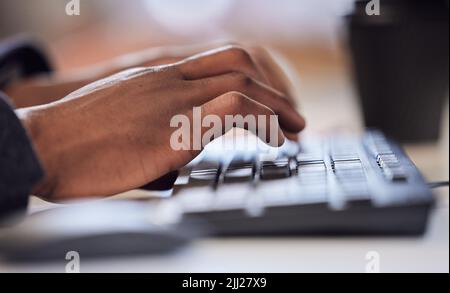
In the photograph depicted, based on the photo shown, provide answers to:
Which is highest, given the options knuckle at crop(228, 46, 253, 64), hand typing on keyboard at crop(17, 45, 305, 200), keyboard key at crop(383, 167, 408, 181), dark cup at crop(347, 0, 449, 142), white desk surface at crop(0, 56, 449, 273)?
dark cup at crop(347, 0, 449, 142)

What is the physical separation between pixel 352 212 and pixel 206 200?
106 mm

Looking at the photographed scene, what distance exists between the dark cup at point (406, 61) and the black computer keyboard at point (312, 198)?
11.2 inches

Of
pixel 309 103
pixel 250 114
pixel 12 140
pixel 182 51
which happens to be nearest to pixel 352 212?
pixel 250 114

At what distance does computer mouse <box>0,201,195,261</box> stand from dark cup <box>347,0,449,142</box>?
42 cm

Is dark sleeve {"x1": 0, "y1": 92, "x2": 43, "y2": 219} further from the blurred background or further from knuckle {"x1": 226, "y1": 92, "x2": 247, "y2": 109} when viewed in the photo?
the blurred background

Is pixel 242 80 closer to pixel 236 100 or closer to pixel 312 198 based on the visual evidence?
pixel 236 100

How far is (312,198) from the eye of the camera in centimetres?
39

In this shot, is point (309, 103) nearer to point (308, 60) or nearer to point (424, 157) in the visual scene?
point (424, 157)

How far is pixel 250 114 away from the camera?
0.48 m

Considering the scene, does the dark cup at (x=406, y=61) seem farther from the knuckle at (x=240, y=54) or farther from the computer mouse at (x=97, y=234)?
the computer mouse at (x=97, y=234)

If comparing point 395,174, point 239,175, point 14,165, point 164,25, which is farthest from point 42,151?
point 164,25

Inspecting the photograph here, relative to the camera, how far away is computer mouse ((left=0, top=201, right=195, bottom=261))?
406 millimetres

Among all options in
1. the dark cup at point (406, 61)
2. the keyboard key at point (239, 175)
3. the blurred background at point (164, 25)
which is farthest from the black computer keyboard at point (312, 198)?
the blurred background at point (164, 25)

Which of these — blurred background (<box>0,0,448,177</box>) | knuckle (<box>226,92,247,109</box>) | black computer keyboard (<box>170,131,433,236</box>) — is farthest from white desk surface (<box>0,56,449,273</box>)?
blurred background (<box>0,0,448,177</box>)
